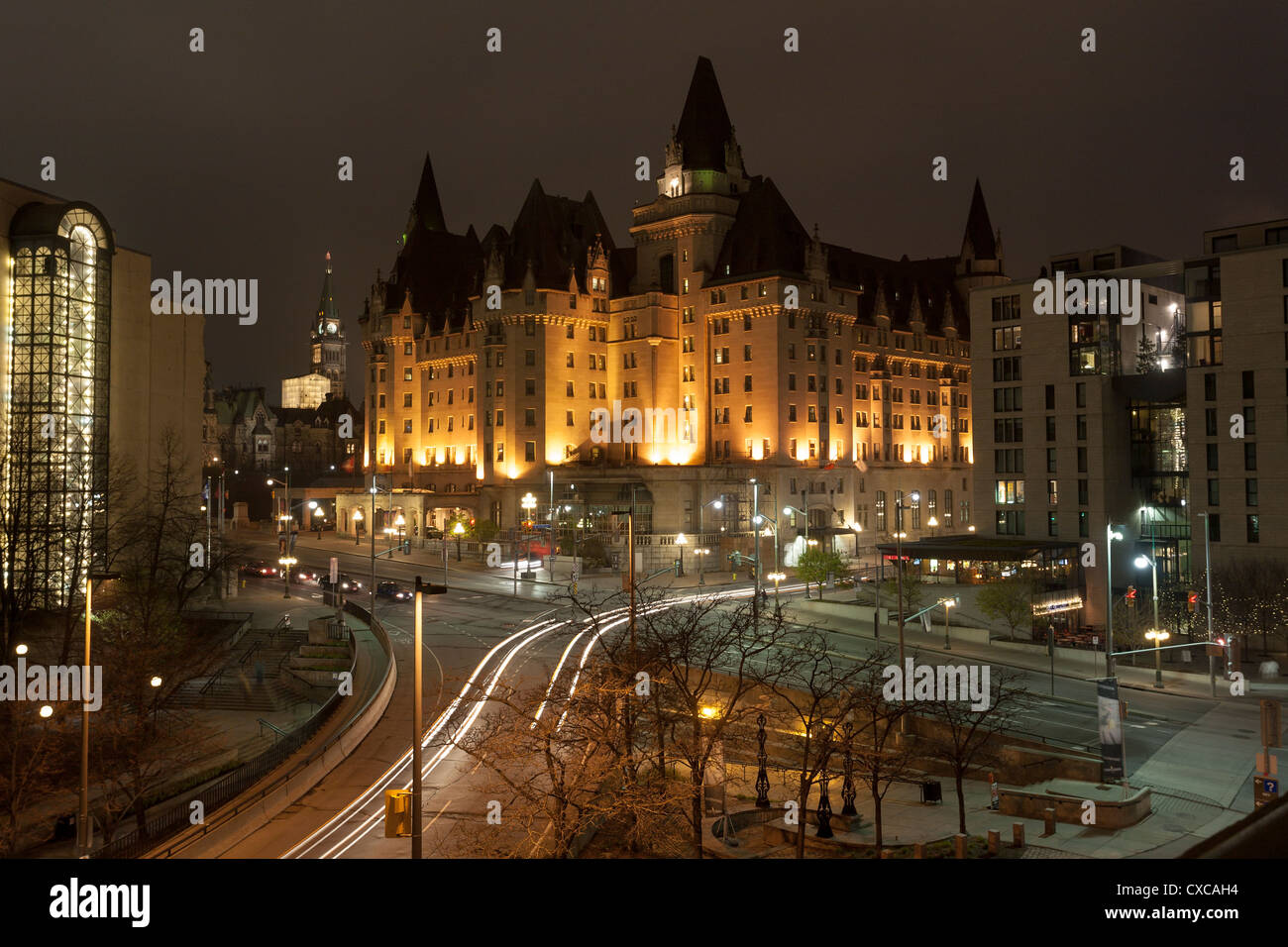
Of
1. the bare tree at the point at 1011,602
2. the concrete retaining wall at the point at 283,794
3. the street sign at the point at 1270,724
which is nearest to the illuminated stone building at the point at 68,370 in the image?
the concrete retaining wall at the point at 283,794

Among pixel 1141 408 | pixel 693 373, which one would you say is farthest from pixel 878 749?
pixel 693 373

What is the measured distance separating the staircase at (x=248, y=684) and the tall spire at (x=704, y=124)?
63.6 meters

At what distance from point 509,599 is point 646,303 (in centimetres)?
4237

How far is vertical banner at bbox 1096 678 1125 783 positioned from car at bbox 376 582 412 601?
47.2 m

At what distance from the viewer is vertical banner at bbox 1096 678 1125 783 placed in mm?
28375

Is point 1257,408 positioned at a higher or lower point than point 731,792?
higher

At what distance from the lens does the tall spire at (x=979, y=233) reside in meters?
123

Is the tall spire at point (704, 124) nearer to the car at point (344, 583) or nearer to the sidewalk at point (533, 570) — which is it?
the sidewalk at point (533, 570)

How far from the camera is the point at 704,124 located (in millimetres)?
100312

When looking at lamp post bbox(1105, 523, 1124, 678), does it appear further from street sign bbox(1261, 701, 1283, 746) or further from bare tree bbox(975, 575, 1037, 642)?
street sign bbox(1261, 701, 1283, 746)

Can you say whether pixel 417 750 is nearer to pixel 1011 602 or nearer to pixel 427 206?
pixel 1011 602
